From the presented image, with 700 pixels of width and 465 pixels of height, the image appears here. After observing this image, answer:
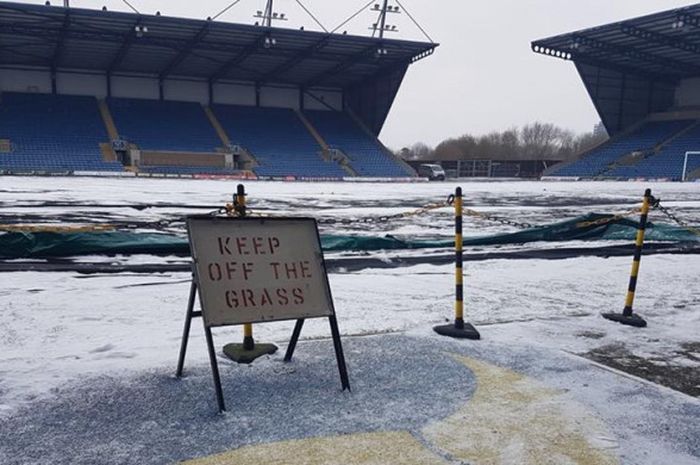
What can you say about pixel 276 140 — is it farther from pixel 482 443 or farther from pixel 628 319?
pixel 482 443

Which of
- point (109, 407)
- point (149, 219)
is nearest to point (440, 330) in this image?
point (109, 407)

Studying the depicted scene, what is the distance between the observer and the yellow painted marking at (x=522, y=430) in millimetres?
3016

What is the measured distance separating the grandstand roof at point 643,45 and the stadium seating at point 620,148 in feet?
17.3

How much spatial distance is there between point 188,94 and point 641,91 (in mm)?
Result: 47093

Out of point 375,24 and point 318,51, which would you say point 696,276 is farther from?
point 375,24

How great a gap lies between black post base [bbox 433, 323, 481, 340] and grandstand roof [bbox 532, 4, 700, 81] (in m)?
43.1

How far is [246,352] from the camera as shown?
14.4ft

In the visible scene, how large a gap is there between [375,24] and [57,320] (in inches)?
1987

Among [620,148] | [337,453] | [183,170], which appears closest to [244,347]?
[337,453]

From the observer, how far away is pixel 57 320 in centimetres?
521

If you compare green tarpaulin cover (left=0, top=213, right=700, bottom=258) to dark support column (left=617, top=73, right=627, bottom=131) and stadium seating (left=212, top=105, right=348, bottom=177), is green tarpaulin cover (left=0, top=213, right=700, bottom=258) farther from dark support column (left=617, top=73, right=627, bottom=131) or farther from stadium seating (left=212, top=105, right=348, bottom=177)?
dark support column (left=617, top=73, right=627, bottom=131)

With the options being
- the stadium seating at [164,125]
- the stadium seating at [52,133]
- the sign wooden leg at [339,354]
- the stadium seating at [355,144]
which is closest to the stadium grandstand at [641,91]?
the stadium seating at [355,144]

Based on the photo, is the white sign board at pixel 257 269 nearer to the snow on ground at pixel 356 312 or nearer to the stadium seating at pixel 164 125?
the snow on ground at pixel 356 312

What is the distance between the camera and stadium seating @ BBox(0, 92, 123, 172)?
133 feet
